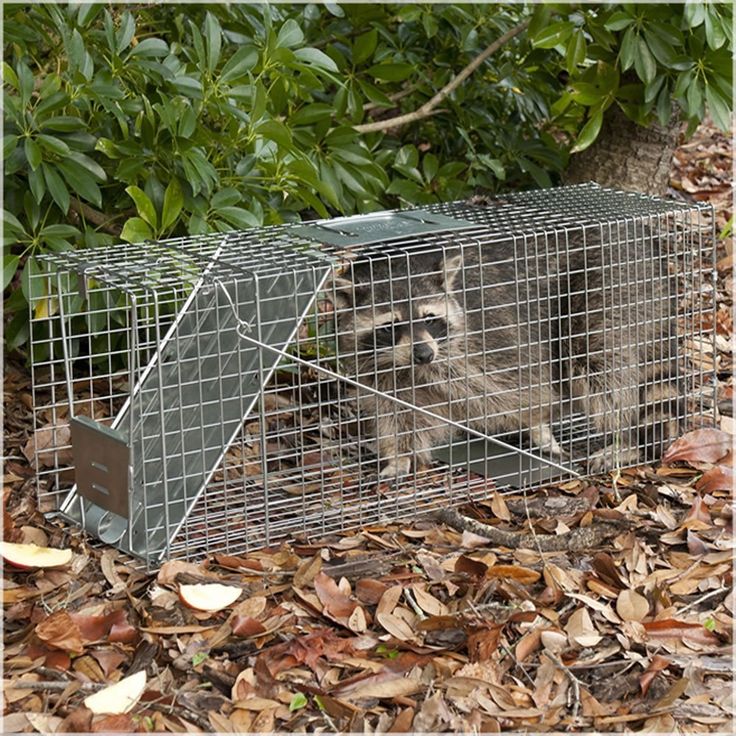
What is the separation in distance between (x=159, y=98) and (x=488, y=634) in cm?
226

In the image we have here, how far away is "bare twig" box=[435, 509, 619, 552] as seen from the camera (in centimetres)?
362

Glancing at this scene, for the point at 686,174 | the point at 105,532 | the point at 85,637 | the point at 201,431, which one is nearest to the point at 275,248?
the point at 201,431

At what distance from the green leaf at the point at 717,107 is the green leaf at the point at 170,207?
2.02m

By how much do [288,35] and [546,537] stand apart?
1.90m

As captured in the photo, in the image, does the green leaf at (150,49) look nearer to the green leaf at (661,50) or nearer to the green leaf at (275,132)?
the green leaf at (275,132)

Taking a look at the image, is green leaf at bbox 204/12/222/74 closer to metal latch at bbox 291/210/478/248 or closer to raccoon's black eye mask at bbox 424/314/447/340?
metal latch at bbox 291/210/478/248

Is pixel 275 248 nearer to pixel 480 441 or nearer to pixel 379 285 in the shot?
pixel 379 285

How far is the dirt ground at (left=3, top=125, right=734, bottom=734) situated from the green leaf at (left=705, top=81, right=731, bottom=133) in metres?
1.49

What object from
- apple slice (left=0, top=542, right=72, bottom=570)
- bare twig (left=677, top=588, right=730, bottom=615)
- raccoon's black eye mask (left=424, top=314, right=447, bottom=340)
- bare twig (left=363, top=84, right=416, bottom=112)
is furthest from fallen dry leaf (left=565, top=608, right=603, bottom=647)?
bare twig (left=363, top=84, right=416, bottom=112)

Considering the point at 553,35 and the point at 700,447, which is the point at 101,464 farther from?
the point at 553,35

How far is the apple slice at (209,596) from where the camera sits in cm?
321

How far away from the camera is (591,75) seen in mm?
5043

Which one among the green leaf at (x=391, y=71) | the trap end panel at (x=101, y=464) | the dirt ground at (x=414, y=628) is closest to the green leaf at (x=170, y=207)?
the trap end panel at (x=101, y=464)

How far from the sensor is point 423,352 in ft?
12.7
